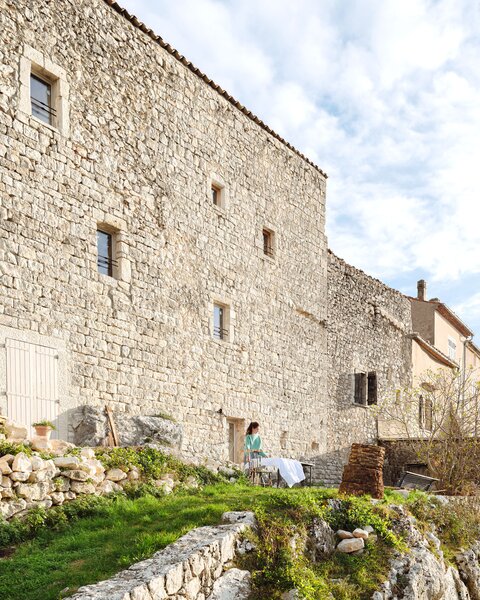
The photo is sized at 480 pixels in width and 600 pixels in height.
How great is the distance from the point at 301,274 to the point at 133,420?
26.3ft

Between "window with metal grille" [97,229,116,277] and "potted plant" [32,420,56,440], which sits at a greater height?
"window with metal grille" [97,229,116,277]

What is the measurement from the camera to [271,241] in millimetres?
17922

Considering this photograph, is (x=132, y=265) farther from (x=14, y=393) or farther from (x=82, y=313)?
(x=14, y=393)

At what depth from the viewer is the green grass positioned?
661cm

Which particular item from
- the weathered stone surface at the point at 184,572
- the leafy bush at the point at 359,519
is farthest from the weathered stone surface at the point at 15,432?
the leafy bush at the point at 359,519

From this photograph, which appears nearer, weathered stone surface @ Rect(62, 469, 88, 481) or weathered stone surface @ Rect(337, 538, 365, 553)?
weathered stone surface @ Rect(337, 538, 365, 553)

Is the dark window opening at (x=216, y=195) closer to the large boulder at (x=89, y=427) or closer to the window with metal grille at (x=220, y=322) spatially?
the window with metal grille at (x=220, y=322)

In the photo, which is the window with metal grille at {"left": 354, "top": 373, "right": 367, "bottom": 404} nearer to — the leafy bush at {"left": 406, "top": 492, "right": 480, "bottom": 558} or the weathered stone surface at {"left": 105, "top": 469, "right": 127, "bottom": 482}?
the leafy bush at {"left": 406, "top": 492, "right": 480, "bottom": 558}

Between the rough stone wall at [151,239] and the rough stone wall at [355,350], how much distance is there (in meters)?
1.29

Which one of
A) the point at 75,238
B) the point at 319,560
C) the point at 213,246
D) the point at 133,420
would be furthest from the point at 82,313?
the point at 319,560

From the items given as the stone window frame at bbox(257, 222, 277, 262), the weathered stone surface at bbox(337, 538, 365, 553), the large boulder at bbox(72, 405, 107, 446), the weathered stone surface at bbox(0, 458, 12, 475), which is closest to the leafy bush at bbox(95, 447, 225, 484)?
the large boulder at bbox(72, 405, 107, 446)

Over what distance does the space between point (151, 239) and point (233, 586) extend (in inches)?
316

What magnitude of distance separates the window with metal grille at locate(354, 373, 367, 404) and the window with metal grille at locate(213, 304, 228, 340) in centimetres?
726

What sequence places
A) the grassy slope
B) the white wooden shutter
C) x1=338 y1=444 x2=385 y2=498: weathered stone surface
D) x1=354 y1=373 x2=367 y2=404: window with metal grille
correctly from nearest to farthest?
the grassy slope < x1=338 y1=444 x2=385 y2=498: weathered stone surface < the white wooden shutter < x1=354 y1=373 x2=367 y2=404: window with metal grille
